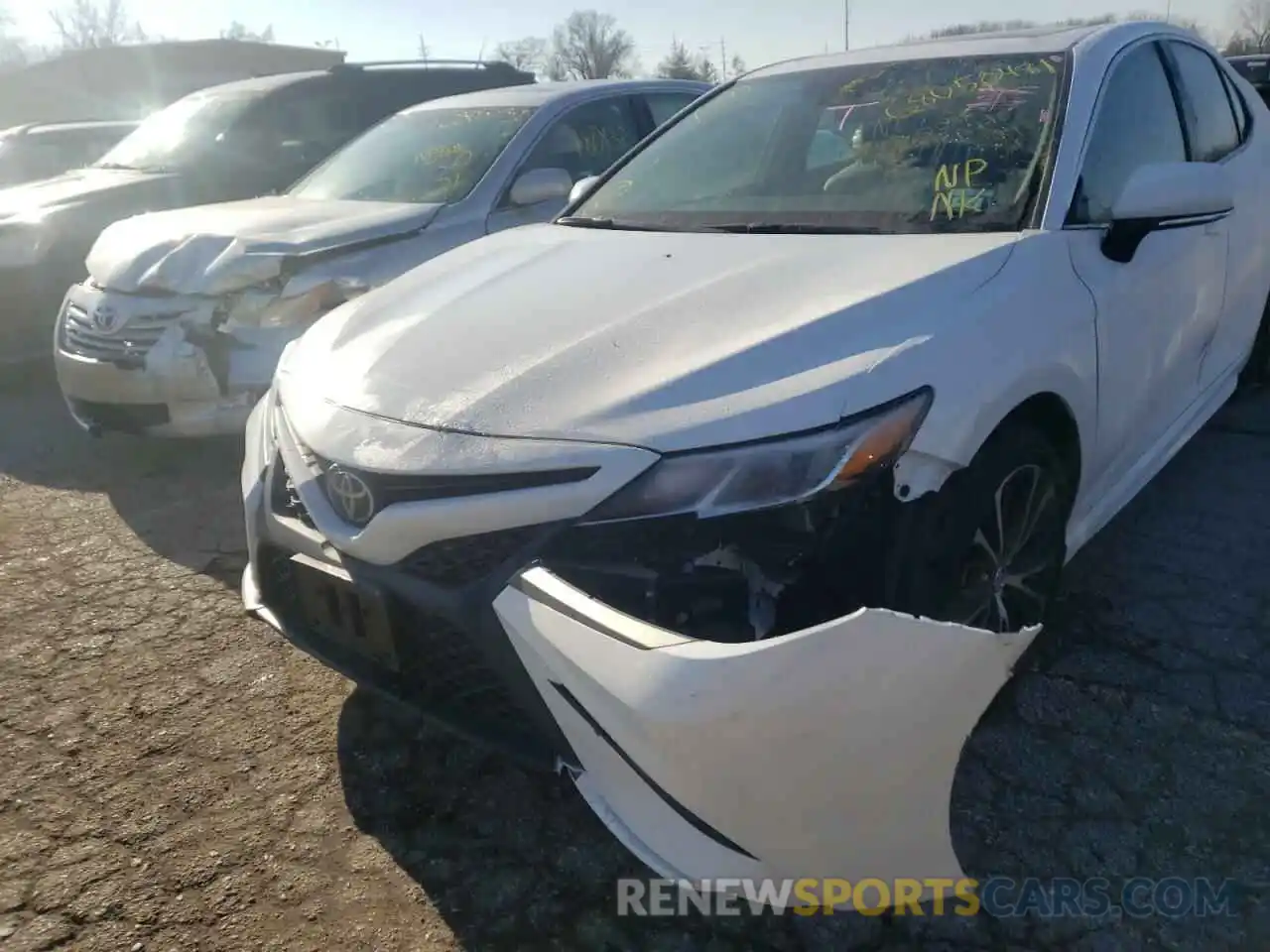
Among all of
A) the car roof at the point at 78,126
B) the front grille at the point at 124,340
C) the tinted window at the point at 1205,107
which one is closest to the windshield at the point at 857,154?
the tinted window at the point at 1205,107

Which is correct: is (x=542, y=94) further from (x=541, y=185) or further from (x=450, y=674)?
(x=450, y=674)

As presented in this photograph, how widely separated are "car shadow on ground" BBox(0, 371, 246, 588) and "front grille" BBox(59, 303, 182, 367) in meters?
0.57

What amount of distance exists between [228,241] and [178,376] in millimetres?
601

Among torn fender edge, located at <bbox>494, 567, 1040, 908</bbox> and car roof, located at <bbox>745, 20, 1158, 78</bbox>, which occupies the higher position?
car roof, located at <bbox>745, 20, 1158, 78</bbox>

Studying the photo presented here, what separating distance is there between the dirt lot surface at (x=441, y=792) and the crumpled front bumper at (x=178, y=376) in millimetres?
908

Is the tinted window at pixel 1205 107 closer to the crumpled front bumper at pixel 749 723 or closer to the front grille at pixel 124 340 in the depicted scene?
the crumpled front bumper at pixel 749 723

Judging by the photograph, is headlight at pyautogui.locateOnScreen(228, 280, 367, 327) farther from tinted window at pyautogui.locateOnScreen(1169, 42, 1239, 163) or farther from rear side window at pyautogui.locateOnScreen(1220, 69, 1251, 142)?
rear side window at pyautogui.locateOnScreen(1220, 69, 1251, 142)

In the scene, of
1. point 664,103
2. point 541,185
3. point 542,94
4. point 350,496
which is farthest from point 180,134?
point 350,496

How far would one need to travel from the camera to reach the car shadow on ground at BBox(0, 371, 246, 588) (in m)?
3.64

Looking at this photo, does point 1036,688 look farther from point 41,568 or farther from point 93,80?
point 93,80

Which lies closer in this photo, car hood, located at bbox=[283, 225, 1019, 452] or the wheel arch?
car hood, located at bbox=[283, 225, 1019, 452]

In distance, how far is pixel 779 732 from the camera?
1455 mm

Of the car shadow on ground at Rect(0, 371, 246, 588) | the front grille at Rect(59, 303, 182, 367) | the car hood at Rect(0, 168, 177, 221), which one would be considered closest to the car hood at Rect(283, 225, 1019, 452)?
the car shadow on ground at Rect(0, 371, 246, 588)

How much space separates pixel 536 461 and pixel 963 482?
0.80m
